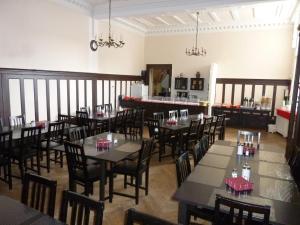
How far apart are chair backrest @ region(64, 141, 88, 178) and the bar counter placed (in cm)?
539

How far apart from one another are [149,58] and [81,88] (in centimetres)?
422

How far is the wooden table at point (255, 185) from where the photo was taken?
182 cm

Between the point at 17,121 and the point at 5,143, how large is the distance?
4.92 feet

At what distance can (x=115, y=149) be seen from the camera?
129 inches

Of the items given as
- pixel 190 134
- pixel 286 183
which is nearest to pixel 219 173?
pixel 286 183

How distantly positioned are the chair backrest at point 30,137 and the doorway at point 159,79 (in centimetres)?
687

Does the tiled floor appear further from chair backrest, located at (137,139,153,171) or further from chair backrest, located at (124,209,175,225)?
chair backrest, located at (124,209,175,225)

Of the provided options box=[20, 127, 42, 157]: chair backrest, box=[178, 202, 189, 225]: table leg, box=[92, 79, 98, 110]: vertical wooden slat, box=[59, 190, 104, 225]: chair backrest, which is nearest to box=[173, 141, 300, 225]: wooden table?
box=[178, 202, 189, 225]: table leg

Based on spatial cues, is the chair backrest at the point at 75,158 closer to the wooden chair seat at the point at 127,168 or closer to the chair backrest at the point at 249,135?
the wooden chair seat at the point at 127,168

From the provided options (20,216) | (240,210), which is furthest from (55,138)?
(240,210)

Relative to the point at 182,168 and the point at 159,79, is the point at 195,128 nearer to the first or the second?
the point at 182,168

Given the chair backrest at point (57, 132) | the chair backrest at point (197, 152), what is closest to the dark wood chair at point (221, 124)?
the chair backrest at point (197, 152)

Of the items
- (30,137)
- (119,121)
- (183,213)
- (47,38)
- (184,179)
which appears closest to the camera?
(183,213)

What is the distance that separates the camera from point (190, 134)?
5223 mm
